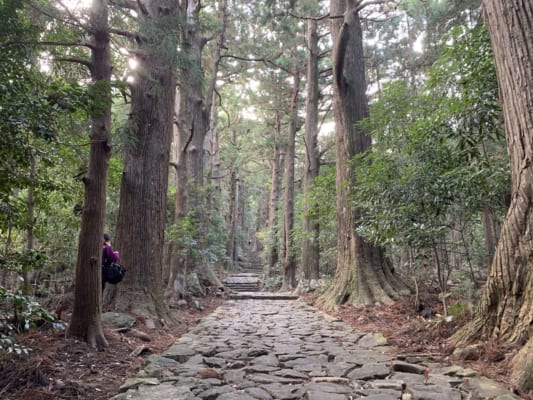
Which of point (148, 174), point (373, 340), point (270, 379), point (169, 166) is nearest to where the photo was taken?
point (270, 379)

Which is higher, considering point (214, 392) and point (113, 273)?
point (113, 273)

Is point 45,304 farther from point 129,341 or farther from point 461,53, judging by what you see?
point 461,53

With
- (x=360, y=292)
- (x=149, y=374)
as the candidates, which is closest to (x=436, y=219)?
(x=360, y=292)

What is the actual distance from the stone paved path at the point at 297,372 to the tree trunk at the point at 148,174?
115cm

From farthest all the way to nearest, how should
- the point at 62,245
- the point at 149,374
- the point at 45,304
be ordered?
the point at 62,245 < the point at 45,304 < the point at 149,374

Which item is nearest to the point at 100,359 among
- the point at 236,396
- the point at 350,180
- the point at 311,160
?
the point at 236,396

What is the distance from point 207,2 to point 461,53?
10335mm

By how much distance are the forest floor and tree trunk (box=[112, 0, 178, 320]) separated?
78cm

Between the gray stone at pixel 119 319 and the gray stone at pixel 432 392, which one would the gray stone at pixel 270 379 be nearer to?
the gray stone at pixel 432 392

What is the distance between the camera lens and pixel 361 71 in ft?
30.6

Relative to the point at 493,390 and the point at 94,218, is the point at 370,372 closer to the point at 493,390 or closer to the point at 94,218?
the point at 493,390

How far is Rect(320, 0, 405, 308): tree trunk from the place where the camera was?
7742 mm

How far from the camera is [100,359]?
3.77 metres

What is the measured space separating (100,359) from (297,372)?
6.52 ft
